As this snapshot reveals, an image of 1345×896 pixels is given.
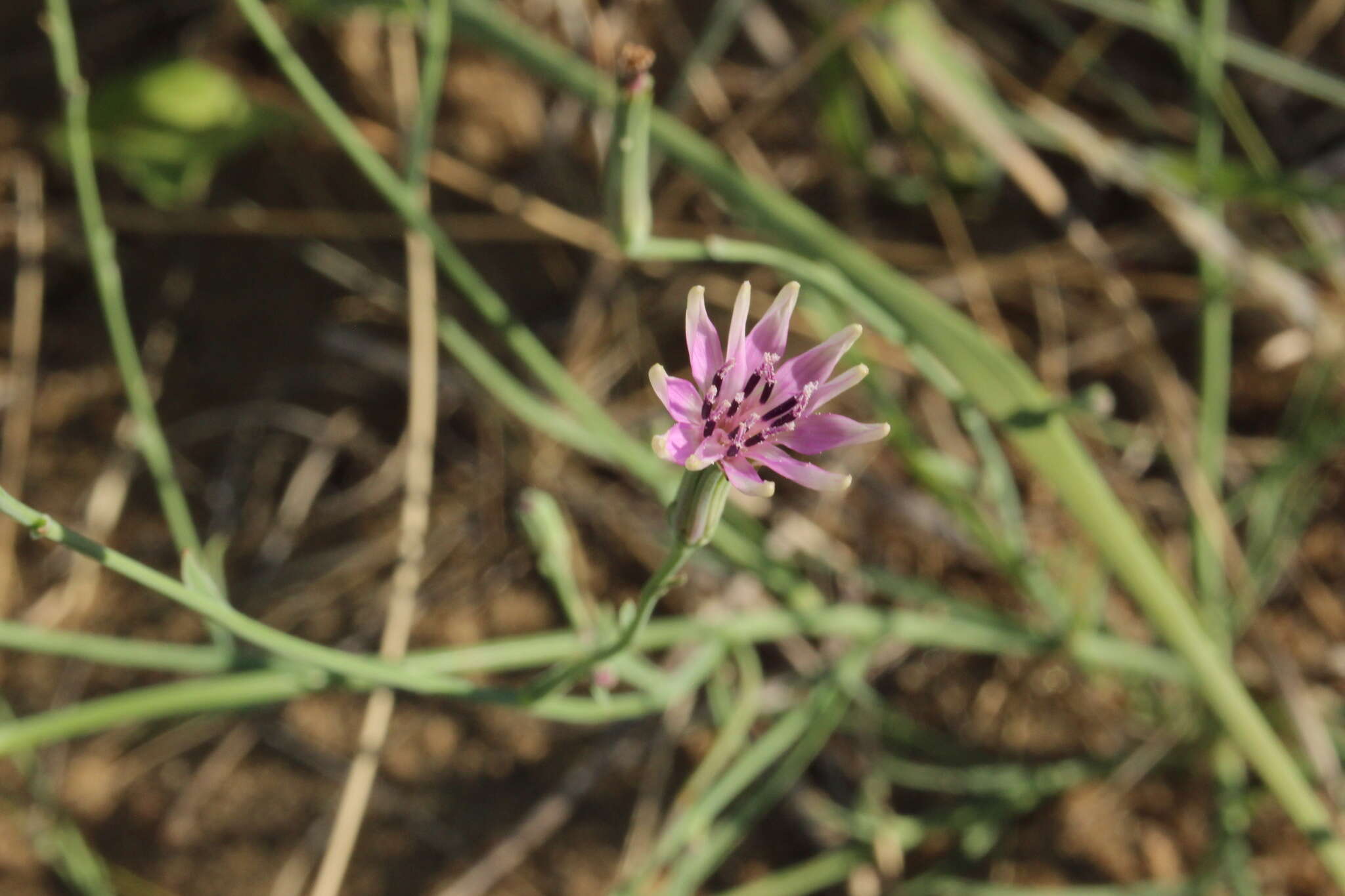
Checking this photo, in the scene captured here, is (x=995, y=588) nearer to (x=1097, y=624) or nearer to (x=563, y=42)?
(x=1097, y=624)

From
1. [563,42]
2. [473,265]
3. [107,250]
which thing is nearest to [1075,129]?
[563,42]

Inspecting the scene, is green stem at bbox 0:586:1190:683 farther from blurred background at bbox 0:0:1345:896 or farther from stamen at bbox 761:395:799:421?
stamen at bbox 761:395:799:421

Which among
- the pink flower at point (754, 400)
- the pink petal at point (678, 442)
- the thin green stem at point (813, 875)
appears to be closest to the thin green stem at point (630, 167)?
the pink flower at point (754, 400)

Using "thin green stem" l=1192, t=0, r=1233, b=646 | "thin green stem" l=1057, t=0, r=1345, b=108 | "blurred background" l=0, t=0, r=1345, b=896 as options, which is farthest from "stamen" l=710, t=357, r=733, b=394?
"thin green stem" l=1057, t=0, r=1345, b=108

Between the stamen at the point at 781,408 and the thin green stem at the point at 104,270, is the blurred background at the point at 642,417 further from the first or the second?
the stamen at the point at 781,408

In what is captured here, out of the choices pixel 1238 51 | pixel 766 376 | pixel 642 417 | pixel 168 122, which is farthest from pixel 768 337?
pixel 168 122

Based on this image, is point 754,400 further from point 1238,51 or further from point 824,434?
point 1238,51
